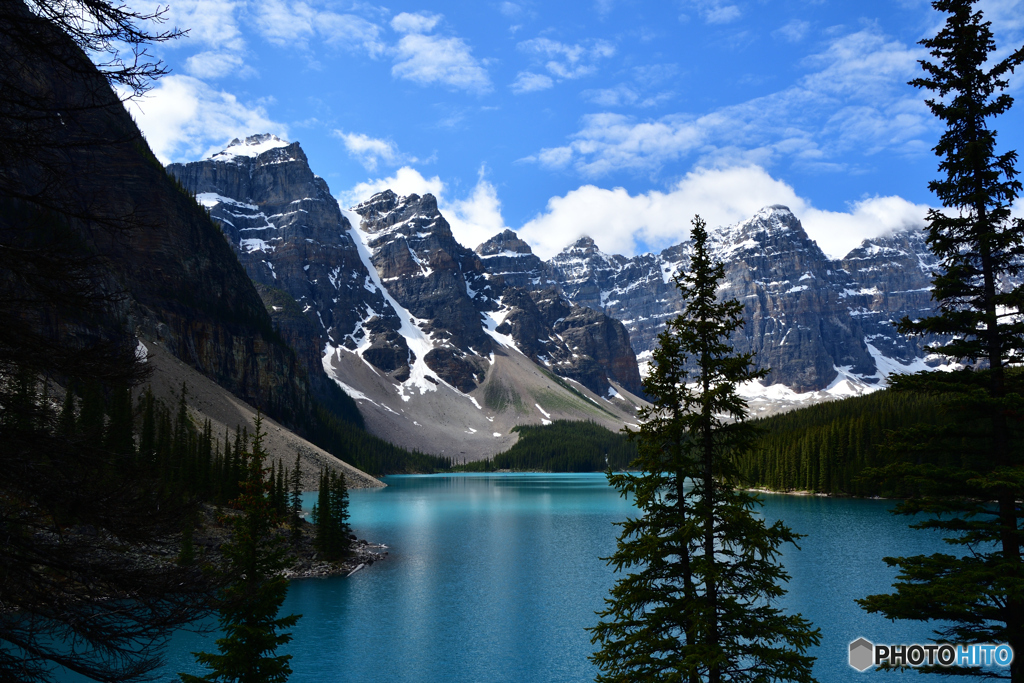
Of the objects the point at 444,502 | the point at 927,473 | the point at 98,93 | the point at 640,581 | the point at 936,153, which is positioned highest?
the point at 936,153

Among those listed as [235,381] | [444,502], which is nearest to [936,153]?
[444,502]

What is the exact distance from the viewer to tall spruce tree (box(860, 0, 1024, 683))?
38.5 feet

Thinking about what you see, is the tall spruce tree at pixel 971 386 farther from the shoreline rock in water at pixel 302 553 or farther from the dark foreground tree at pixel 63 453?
the shoreline rock in water at pixel 302 553

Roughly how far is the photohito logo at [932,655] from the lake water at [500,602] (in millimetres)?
975

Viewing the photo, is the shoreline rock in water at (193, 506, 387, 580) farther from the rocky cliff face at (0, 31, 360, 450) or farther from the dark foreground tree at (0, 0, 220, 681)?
the rocky cliff face at (0, 31, 360, 450)

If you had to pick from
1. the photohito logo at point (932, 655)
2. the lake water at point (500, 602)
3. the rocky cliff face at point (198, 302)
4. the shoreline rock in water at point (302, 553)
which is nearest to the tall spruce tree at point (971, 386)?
the photohito logo at point (932, 655)

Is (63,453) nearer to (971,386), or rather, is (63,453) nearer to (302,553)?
(971,386)

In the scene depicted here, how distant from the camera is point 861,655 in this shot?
93.1ft

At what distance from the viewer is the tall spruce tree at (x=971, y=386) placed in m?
11.7

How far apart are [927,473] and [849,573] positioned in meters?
38.4

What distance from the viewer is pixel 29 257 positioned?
7.53m

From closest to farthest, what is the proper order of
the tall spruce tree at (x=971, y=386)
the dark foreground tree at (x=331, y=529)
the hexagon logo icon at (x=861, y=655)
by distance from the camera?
1. the tall spruce tree at (x=971, y=386)
2. the hexagon logo icon at (x=861, y=655)
3. the dark foreground tree at (x=331, y=529)

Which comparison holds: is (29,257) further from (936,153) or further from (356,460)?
(356,460)

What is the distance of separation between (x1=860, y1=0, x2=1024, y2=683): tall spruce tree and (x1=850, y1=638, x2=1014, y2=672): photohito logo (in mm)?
1660
